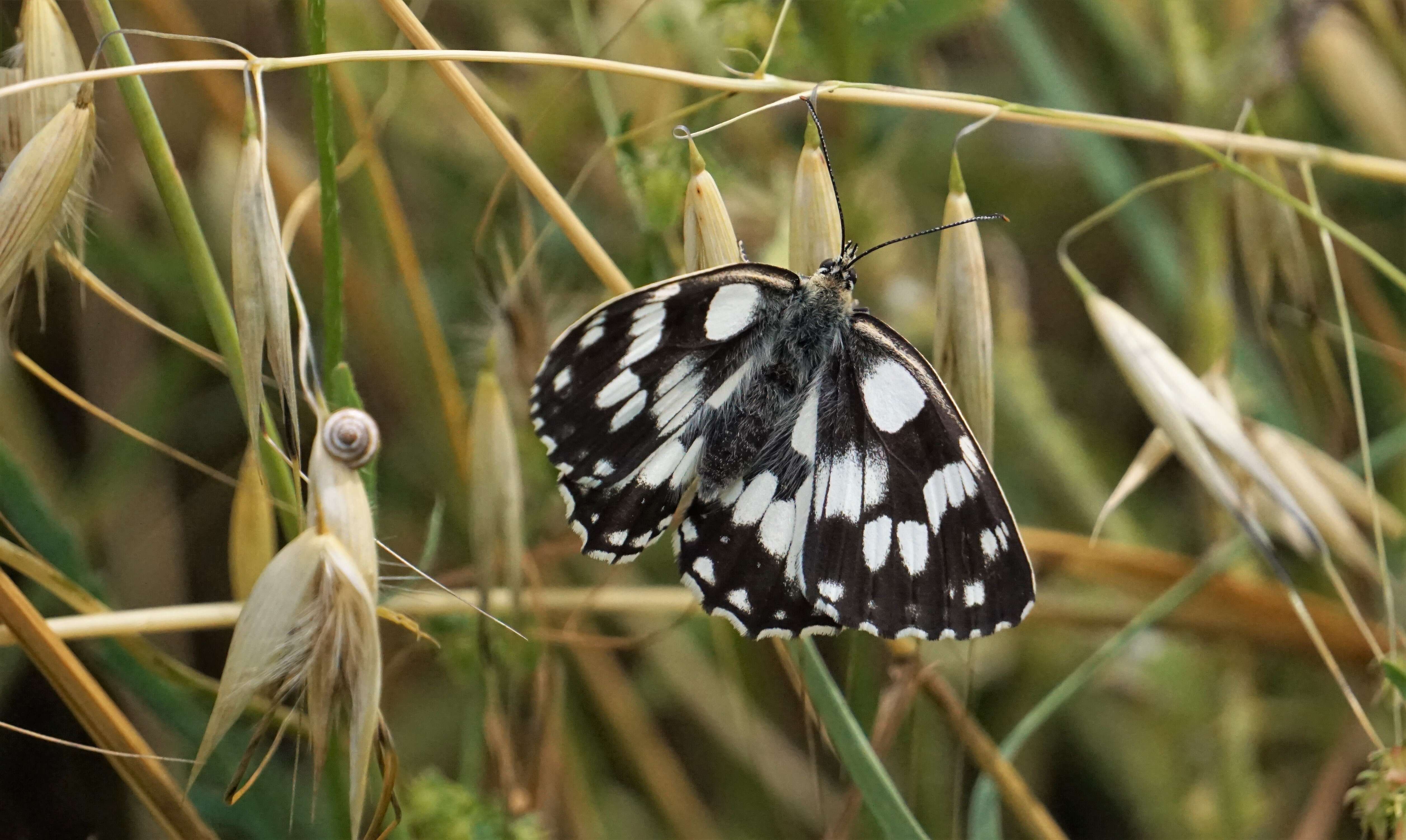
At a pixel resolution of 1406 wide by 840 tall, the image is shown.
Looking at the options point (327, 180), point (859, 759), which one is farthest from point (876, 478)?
point (327, 180)

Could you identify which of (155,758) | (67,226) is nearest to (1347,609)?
(155,758)

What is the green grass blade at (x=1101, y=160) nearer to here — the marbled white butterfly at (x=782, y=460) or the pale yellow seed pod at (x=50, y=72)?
the marbled white butterfly at (x=782, y=460)

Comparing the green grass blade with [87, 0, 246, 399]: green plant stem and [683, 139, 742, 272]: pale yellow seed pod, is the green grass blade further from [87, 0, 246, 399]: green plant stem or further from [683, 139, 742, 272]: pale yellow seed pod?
[87, 0, 246, 399]: green plant stem

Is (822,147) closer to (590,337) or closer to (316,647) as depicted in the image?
(590,337)

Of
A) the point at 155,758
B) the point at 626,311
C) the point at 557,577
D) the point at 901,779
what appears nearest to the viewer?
the point at 155,758

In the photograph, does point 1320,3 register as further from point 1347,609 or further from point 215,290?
point 215,290

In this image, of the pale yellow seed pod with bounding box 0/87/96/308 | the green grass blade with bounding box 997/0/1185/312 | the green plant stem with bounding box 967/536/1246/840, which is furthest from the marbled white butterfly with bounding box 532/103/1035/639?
the green grass blade with bounding box 997/0/1185/312

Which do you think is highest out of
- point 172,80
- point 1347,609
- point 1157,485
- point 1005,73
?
point 172,80
